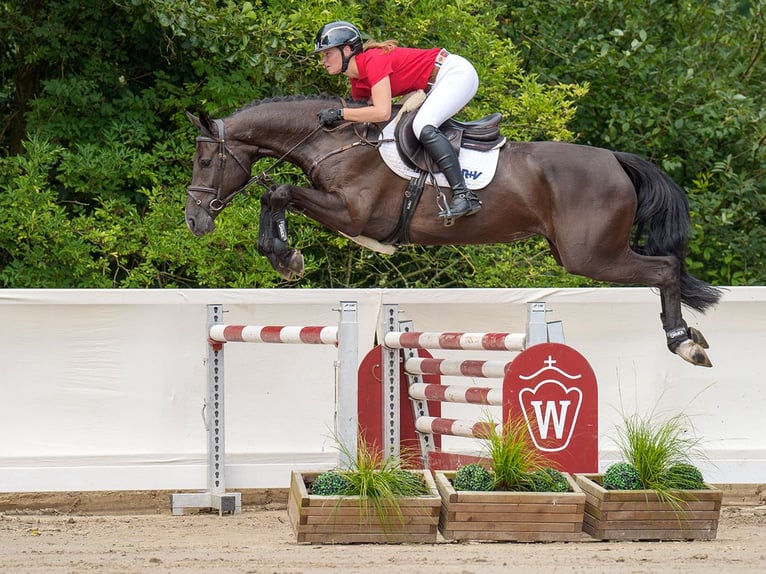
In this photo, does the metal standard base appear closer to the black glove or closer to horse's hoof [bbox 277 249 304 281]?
horse's hoof [bbox 277 249 304 281]

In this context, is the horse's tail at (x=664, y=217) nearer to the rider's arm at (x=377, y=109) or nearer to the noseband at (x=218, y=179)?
the rider's arm at (x=377, y=109)

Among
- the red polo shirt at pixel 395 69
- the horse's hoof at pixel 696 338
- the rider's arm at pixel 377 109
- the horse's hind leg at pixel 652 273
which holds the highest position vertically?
the red polo shirt at pixel 395 69

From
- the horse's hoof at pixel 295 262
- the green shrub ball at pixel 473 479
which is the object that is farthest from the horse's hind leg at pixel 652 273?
the green shrub ball at pixel 473 479

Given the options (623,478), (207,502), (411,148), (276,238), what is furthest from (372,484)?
(207,502)

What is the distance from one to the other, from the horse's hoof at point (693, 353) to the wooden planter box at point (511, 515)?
57.0 inches

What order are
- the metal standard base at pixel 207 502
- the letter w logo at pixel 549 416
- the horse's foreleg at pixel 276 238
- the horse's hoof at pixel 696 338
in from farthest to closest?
the metal standard base at pixel 207 502 → the horse's hoof at pixel 696 338 → the horse's foreleg at pixel 276 238 → the letter w logo at pixel 549 416

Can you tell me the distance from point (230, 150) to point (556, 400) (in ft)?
6.73

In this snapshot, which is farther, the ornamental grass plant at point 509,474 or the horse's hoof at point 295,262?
the horse's hoof at point 295,262

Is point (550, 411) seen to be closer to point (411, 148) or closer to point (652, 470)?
point (652, 470)

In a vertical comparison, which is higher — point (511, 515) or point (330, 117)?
point (330, 117)

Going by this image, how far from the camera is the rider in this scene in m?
5.55

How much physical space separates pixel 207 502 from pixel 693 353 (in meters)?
2.59

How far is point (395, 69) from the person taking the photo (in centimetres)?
567

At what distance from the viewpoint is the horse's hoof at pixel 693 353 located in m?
5.70
